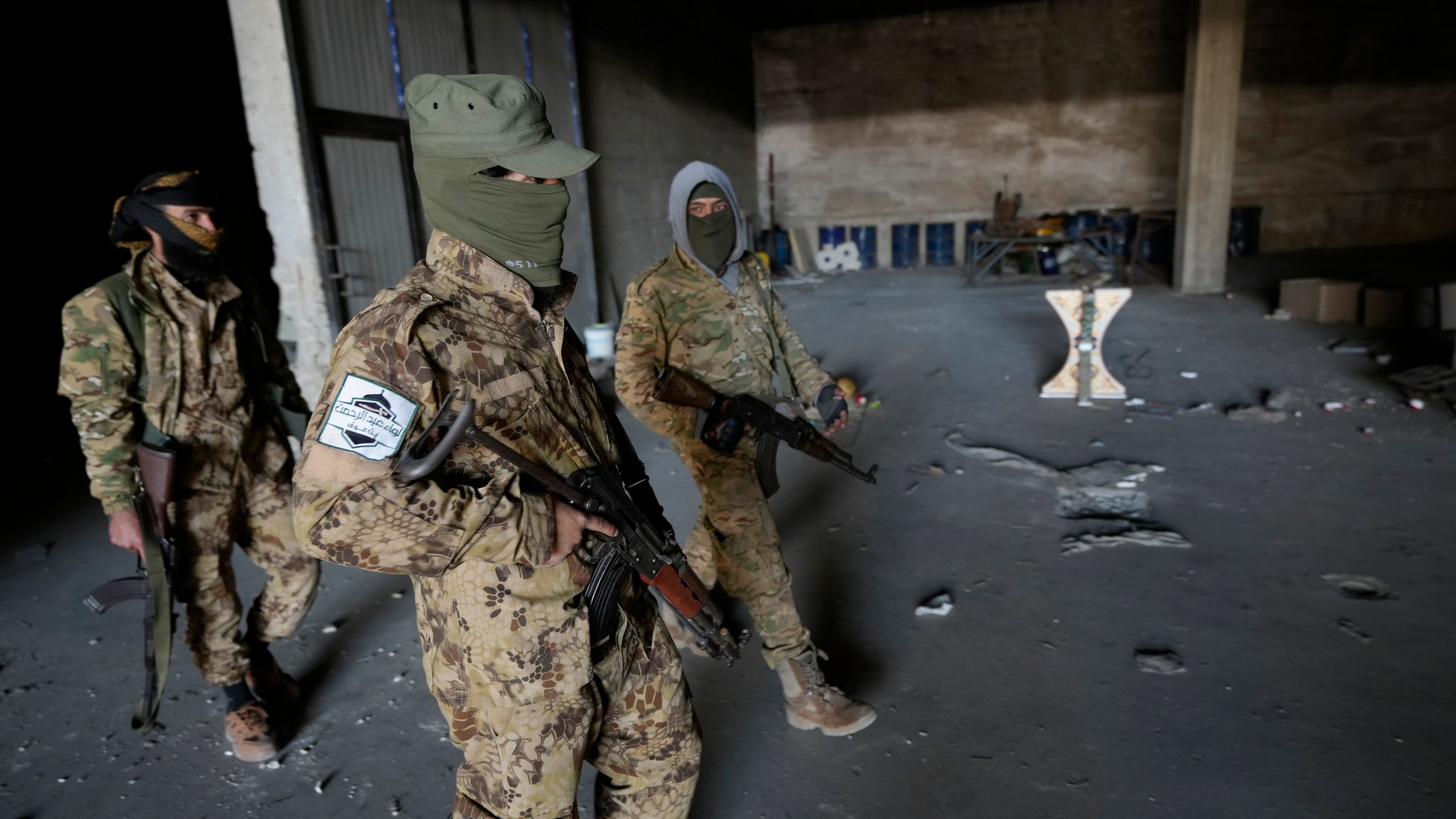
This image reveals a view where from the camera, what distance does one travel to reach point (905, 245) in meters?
13.9

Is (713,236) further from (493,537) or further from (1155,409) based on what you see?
(1155,409)

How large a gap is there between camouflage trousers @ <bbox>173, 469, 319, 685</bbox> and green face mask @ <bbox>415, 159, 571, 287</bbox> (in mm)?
1372

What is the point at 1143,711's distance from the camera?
252 centimetres

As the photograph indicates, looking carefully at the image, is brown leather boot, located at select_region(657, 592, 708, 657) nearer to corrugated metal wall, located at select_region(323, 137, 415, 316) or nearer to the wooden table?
→ corrugated metal wall, located at select_region(323, 137, 415, 316)

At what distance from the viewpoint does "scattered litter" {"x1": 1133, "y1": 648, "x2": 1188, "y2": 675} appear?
2.72 metres

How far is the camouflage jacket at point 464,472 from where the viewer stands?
1188mm

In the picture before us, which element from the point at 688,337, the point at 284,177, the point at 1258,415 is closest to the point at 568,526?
the point at 688,337

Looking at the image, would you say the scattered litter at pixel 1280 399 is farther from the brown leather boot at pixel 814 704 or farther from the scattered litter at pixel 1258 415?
the brown leather boot at pixel 814 704

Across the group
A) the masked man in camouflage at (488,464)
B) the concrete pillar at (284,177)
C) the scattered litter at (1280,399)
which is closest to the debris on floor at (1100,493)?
the scattered litter at (1280,399)

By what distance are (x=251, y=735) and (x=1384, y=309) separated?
8.58 meters

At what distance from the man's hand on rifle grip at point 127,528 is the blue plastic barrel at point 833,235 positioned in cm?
1270

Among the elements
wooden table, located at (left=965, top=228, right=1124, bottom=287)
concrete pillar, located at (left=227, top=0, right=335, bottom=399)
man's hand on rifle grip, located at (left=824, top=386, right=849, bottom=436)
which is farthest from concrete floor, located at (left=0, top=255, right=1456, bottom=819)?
wooden table, located at (left=965, top=228, right=1124, bottom=287)

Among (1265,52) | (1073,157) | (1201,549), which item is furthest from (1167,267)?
(1201,549)

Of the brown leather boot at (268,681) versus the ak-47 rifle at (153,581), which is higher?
the ak-47 rifle at (153,581)
